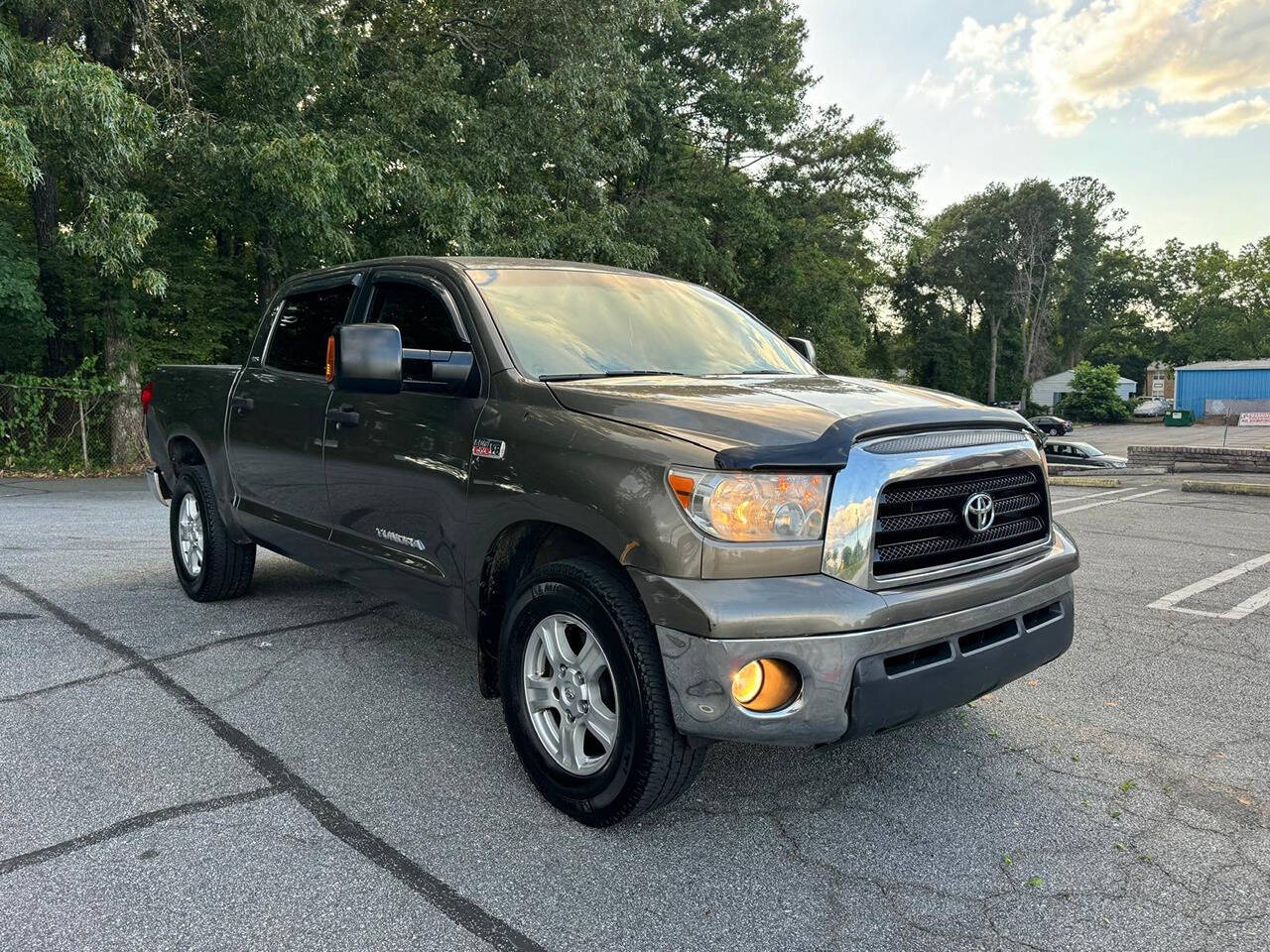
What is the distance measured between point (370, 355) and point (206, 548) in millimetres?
2730

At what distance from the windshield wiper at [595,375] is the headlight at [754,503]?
0.93 m

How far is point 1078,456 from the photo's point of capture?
2903 cm

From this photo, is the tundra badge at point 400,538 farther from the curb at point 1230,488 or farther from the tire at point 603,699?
the curb at point 1230,488

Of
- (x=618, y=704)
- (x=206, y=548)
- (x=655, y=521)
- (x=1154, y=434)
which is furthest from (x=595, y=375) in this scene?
(x=1154, y=434)

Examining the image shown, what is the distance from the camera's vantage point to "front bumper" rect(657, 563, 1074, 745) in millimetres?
2525

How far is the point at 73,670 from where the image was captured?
4.33 metres

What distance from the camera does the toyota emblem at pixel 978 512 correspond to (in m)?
2.92

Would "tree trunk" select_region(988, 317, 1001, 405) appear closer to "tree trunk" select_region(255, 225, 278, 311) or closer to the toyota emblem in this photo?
"tree trunk" select_region(255, 225, 278, 311)

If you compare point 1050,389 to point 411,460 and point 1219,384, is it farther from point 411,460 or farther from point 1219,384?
point 411,460

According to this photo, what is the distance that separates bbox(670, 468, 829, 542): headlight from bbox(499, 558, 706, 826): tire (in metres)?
0.36

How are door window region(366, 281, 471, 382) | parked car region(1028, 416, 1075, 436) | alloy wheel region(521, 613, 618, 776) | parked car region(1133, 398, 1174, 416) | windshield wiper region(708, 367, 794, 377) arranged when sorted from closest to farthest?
alloy wheel region(521, 613, 618, 776)
door window region(366, 281, 471, 382)
windshield wiper region(708, 367, 794, 377)
parked car region(1028, 416, 1075, 436)
parked car region(1133, 398, 1174, 416)

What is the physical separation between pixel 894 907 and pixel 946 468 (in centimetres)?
129

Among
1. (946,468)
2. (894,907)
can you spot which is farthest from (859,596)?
(894,907)

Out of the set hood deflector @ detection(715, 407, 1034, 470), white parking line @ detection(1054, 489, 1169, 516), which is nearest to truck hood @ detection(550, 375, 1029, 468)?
hood deflector @ detection(715, 407, 1034, 470)
